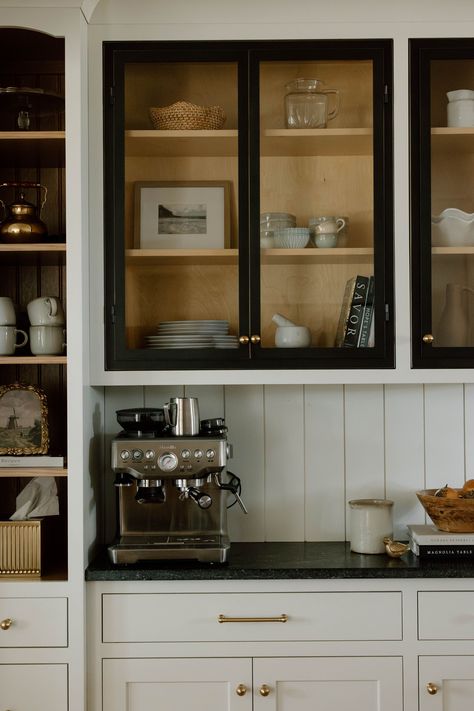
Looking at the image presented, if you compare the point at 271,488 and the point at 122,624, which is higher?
the point at 271,488

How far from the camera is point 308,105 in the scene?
2.48 meters

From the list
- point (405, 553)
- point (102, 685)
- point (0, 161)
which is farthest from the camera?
point (0, 161)

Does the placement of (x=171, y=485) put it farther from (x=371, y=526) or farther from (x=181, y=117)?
(x=181, y=117)

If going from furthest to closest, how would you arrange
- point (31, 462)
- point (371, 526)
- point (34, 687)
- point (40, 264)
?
1. point (40, 264)
2. point (371, 526)
3. point (31, 462)
4. point (34, 687)

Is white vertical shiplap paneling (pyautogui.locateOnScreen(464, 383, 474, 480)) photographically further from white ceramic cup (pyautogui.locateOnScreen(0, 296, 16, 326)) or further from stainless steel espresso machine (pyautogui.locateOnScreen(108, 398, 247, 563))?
white ceramic cup (pyautogui.locateOnScreen(0, 296, 16, 326))

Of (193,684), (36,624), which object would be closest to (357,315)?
(193,684)

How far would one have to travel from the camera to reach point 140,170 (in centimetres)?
248

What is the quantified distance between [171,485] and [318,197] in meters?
0.95

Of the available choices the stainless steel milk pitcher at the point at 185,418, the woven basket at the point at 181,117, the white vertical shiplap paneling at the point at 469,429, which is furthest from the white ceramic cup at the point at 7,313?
the white vertical shiplap paneling at the point at 469,429

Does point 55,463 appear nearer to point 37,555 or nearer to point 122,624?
point 37,555

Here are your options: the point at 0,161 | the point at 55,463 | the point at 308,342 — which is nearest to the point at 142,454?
the point at 55,463

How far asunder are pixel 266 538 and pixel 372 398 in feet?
1.87

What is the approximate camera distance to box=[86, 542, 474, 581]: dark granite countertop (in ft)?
7.52

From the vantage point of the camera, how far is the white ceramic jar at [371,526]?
251cm
